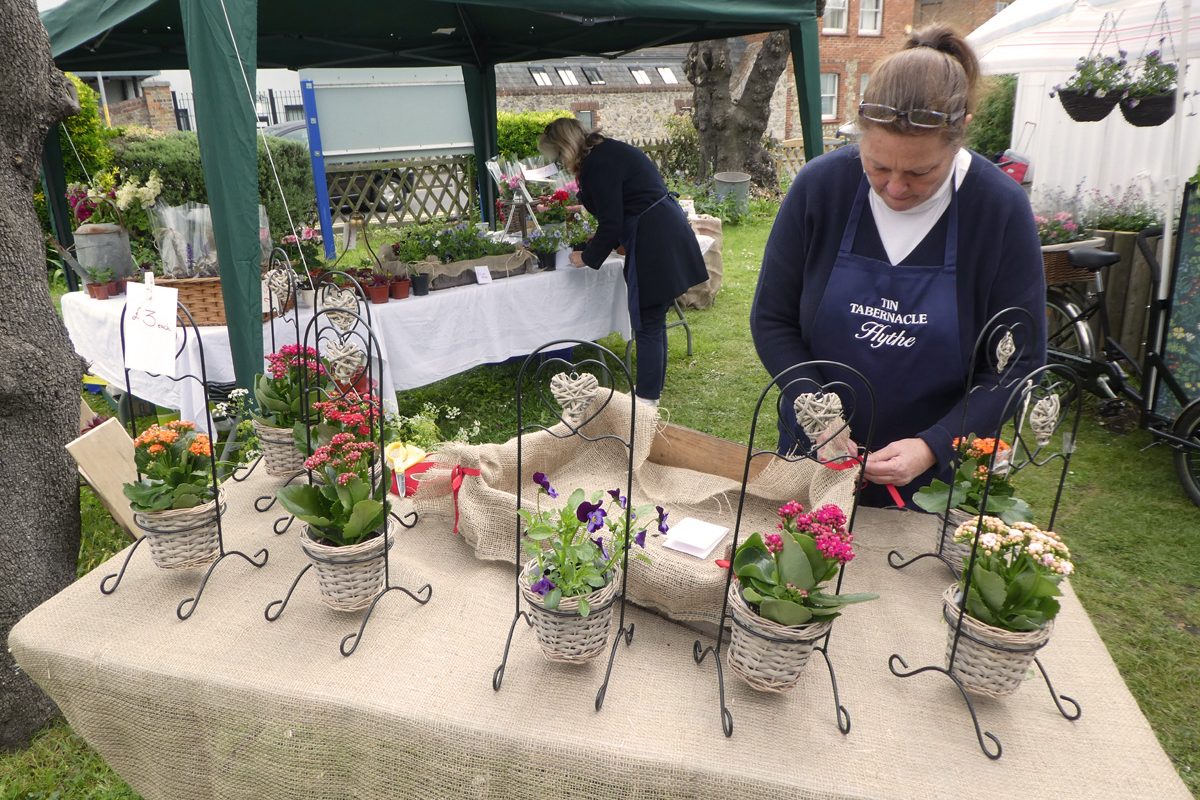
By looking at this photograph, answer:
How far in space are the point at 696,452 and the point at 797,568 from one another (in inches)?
25.9

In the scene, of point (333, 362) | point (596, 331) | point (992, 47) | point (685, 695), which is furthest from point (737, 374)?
point (685, 695)

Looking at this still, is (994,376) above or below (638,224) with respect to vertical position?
below

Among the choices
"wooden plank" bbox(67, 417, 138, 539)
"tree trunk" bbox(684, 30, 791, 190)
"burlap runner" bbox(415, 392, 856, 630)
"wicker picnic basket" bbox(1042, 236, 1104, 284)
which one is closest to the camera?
"burlap runner" bbox(415, 392, 856, 630)

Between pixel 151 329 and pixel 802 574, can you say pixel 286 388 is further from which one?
pixel 802 574

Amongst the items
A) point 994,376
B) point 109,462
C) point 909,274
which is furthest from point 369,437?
point 994,376

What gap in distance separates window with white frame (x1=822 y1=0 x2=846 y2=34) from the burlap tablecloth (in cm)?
2084

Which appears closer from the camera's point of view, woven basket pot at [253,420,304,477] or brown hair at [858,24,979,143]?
brown hair at [858,24,979,143]

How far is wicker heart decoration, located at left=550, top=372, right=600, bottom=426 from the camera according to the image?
1.35m

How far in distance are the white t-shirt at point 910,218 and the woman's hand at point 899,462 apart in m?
0.38

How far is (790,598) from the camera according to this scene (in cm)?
106

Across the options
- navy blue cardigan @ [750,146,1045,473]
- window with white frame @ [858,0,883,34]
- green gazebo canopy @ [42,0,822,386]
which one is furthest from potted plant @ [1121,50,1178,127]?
window with white frame @ [858,0,883,34]

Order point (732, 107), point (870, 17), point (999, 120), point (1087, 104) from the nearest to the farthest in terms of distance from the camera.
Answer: point (1087, 104) → point (999, 120) → point (732, 107) → point (870, 17)

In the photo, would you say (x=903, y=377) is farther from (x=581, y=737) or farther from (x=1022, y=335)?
(x=581, y=737)

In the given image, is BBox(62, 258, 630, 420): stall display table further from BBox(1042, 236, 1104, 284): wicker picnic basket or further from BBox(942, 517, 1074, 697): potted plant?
BBox(942, 517, 1074, 697): potted plant
